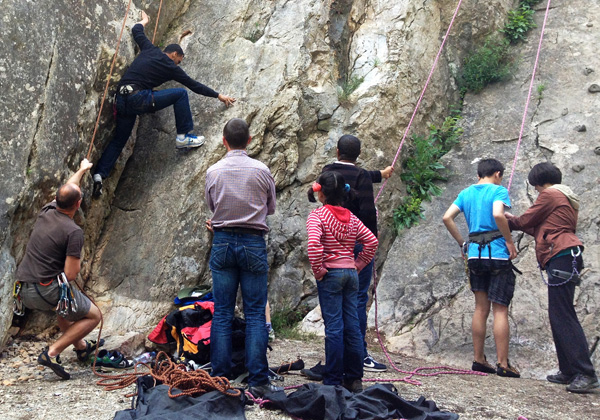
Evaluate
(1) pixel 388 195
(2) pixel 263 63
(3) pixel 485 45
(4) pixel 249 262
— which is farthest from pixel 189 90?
(3) pixel 485 45

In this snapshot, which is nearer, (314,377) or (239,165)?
(239,165)

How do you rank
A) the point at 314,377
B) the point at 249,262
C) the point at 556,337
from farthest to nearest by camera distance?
the point at 556,337 < the point at 314,377 < the point at 249,262

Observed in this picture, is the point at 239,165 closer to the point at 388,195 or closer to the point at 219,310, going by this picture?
the point at 219,310

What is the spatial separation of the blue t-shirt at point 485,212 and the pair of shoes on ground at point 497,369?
1.07 metres

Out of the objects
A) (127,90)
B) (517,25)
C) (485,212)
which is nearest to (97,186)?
(127,90)

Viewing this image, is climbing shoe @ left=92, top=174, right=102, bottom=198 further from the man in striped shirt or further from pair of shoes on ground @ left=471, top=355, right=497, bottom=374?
pair of shoes on ground @ left=471, top=355, right=497, bottom=374

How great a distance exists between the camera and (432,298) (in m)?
7.08

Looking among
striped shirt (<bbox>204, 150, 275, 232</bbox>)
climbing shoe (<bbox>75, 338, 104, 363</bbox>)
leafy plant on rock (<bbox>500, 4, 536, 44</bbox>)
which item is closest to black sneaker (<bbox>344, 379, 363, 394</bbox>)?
striped shirt (<bbox>204, 150, 275, 232</bbox>)

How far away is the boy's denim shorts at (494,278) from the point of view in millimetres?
5832

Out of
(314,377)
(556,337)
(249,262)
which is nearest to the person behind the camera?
(249,262)

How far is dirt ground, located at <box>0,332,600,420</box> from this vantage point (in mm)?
4367

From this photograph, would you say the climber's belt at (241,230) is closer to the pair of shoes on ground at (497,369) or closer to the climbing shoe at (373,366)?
the climbing shoe at (373,366)

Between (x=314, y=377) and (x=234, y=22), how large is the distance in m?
5.22

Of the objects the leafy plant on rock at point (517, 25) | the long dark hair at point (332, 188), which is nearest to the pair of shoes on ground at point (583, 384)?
the long dark hair at point (332, 188)
